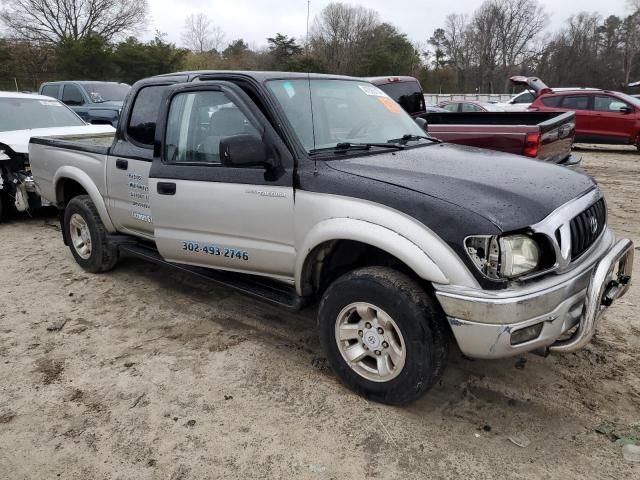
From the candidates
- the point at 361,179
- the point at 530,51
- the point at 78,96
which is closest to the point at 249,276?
the point at 361,179

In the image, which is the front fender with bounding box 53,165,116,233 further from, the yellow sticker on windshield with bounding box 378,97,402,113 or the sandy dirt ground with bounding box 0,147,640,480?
the yellow sticker on windshield with bounding box 378,97,402,113

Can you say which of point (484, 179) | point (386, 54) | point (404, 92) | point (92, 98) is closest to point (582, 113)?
point (404, 92)

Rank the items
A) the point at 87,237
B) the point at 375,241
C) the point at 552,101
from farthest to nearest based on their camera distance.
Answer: the point at 552,101
the point at 87,237
the point at 375,241

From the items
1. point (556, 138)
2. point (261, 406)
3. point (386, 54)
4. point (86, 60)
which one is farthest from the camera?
point (386, 54)

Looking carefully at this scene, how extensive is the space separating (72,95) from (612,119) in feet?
47.0

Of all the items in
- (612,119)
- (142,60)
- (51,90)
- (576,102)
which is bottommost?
(612,119)

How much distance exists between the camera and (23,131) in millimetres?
7750

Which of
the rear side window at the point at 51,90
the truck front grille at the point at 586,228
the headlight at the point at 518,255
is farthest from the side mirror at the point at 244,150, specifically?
the rear side window at the point at 51,90

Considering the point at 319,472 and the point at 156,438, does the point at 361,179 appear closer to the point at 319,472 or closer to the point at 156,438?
the point at 319,472

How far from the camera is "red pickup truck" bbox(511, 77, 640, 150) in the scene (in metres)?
13.8

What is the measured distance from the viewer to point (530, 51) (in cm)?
6969

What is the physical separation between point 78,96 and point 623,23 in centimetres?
7068

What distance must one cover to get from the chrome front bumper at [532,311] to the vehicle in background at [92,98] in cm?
1220

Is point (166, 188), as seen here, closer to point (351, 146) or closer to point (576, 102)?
point (351, 146)
